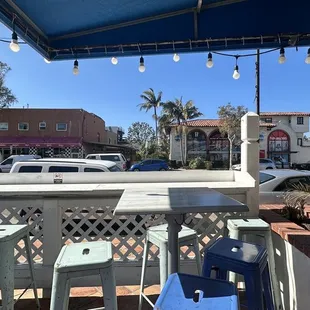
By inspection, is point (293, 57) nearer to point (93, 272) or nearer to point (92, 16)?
point (92, 16)

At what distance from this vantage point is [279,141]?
3102 cm

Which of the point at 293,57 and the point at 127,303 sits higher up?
the point at 293,57

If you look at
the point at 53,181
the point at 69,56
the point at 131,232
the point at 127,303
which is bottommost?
the point at 127,303

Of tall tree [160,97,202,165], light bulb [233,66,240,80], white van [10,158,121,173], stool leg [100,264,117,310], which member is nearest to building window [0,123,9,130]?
tall tree [160,97,202,165]

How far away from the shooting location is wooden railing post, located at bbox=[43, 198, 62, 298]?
2.81m

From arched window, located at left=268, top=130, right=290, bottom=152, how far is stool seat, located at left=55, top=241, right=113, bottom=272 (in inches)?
1250

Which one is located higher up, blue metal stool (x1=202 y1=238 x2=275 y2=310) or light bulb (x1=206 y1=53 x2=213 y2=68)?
light bulb (x1=206 y1=53 x2=213 y2=68)

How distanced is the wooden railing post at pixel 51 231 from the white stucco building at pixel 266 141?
2743 centimetres

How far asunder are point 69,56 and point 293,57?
10.2 ft

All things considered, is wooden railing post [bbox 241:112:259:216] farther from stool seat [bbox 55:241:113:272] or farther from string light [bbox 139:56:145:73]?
stool seat [bbox 55:241:113:272]

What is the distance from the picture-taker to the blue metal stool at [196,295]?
4.09ft

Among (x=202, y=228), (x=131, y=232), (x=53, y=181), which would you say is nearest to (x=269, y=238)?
(x=202, y=228)

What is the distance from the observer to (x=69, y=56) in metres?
3.65

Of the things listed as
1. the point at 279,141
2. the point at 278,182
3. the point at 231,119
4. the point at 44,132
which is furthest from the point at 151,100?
the point at 278,182
